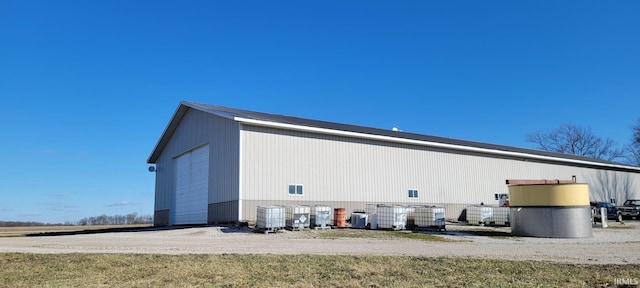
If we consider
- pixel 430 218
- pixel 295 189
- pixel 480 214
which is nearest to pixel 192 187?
pixel 295 189

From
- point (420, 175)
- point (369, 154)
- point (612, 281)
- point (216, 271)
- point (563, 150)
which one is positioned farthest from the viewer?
point (563, 150)

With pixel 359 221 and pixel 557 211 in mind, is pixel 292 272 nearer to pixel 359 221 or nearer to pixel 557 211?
pixel 557 211

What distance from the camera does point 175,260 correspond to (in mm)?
10469

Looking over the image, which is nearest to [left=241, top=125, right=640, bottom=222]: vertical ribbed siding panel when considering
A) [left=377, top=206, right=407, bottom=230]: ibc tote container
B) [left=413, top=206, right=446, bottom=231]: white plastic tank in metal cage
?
[left=377, top=206, right=407, bottom=230]: ibc tote container

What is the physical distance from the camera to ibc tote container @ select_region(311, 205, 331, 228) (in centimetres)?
2105

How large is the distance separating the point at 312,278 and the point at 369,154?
18.9 metres

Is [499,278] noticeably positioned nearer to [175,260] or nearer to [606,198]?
[175,260]

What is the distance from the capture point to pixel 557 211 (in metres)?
18.0

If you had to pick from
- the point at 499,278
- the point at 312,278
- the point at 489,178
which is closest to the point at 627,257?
the point at 499,278

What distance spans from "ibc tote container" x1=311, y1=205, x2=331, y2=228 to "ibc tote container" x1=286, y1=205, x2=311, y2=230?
0.46 m

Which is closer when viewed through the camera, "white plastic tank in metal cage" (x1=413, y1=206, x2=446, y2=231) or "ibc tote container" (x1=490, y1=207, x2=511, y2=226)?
"white plastic tank in metal cage" (x1=413, y1=206, x2=446, y2=231)

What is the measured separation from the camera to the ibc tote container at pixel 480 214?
26.8m

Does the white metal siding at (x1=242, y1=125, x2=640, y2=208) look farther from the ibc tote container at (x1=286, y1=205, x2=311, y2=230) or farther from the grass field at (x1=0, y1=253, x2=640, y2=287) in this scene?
the grass field at (x1=0, y1=253, x2=640, y2=287)

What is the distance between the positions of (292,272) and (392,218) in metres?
12.9
